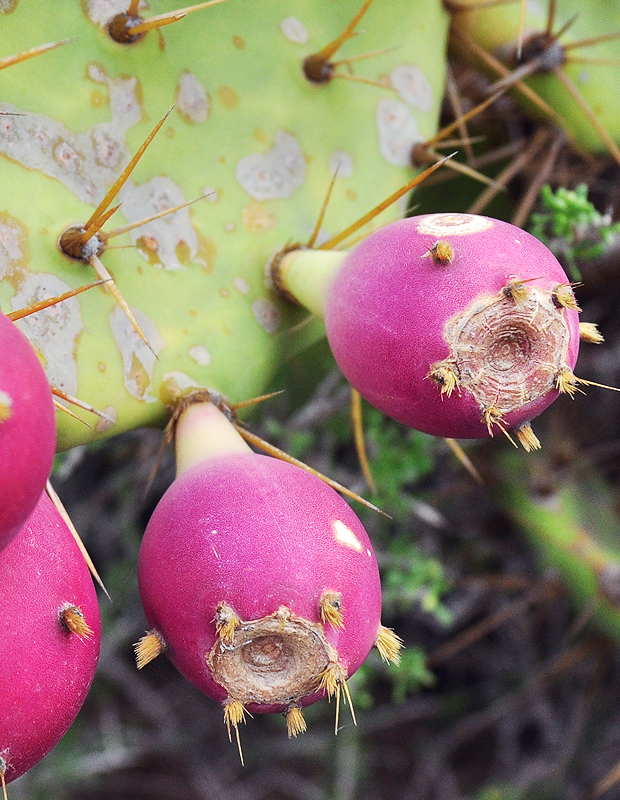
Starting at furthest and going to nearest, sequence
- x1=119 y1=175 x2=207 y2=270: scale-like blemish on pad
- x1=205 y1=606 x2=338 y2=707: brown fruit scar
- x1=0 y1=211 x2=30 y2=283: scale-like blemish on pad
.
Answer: x1=119 y1=175 x2=207 y2=270: scale-like blemish on pad < x1=0 y1=211 x2=30 y2=283: scale-like blemish on pad < x1=205 y1=606 x2=338 y2=707: brown fruit scar

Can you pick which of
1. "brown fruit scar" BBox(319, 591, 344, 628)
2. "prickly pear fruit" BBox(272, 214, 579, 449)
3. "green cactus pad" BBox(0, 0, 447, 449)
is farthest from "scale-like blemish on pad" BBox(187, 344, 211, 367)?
"brown fruit scar" BBox(319, 591, 344, 628)

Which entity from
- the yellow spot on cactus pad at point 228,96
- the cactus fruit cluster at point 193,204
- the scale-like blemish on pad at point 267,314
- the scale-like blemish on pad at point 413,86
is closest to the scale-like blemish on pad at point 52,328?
the cactus fruit cluster at point 193,204

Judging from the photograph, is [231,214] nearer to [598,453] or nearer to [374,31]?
[374,31]

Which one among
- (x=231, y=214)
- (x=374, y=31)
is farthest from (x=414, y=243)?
(x=374, y=31)

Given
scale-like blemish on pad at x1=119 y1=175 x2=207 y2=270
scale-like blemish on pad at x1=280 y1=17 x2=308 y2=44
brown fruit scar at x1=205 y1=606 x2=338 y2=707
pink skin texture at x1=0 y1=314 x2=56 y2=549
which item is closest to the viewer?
pink skin texture at x1=0 y1=314 x2=56 y2=549

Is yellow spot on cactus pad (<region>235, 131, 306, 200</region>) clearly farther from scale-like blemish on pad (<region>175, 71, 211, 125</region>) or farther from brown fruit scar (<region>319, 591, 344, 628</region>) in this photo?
brown fruit scar (<region>319, 591, 344, 628</region>)

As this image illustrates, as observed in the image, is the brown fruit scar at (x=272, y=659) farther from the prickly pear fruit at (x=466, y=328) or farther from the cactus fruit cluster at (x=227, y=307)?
the prickly pear fruit at (x=466, y=328)

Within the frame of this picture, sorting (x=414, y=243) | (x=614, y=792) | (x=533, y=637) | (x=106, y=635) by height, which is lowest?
(x=614, y=792)

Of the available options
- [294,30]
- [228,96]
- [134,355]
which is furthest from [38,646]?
[294,30]
